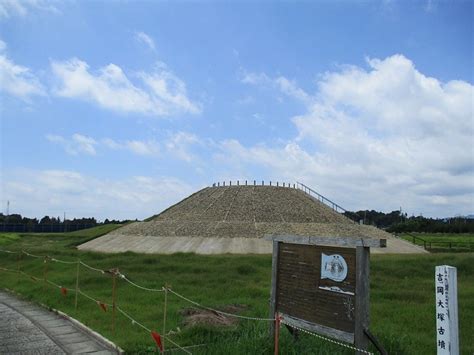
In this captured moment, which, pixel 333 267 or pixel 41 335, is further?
pixel 41 335

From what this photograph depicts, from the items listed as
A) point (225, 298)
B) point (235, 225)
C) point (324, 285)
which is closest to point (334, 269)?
point (324, 285)

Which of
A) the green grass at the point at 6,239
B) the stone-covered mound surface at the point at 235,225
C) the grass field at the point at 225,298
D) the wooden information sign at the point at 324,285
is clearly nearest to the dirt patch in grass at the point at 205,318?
the grass field at the point at 225,298

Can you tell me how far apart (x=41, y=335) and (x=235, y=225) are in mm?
29609

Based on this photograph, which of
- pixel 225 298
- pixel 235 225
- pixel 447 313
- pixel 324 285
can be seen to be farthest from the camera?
pixel 235 225

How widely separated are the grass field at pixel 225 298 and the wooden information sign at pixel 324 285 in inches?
19.8

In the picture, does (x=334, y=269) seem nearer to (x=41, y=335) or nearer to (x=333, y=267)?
(x=333, y=267)

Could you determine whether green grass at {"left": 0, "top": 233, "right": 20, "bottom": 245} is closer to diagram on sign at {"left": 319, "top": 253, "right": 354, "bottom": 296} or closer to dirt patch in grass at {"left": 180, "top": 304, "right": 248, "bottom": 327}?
dirt patch in grass at {"left": 180, "top": 304, "right": 248, "bottom": 327}

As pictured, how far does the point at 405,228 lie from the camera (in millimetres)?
68688

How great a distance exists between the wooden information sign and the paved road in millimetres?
3035

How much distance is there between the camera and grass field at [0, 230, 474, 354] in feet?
24.0

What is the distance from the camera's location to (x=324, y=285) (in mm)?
6324

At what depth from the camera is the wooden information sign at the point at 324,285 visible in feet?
19.1

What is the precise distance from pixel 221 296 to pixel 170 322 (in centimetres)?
382

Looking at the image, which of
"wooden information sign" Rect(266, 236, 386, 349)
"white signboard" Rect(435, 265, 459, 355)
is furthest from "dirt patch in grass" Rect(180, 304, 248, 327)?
"white signboard" Rect(435, 265, 459, 355)
